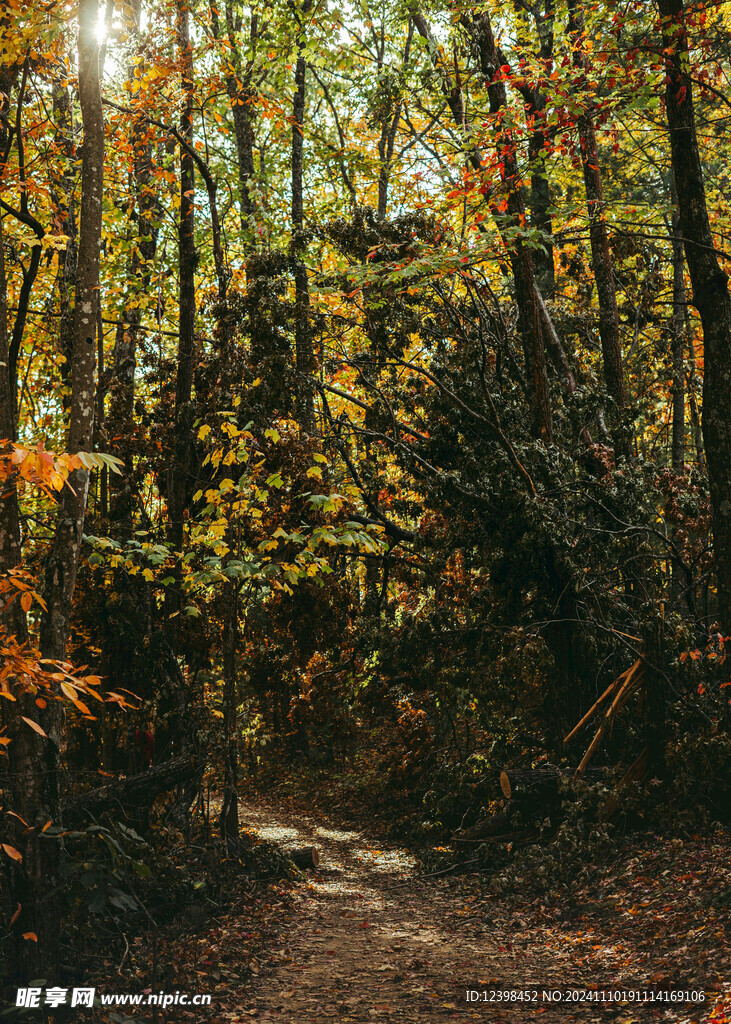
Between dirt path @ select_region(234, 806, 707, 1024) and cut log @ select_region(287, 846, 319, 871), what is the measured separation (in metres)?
0.13

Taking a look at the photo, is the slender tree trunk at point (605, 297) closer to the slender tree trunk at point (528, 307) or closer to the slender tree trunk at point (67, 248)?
the slender tree trunk at point (528, 307)

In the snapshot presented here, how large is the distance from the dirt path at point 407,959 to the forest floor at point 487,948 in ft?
0.05

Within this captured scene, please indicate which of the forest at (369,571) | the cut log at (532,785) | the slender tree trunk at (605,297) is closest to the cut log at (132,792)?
the forest at (369,571)

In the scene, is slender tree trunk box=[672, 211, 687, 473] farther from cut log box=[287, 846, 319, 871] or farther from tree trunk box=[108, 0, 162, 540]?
tree trunk box=[108, 0, 162, 540]

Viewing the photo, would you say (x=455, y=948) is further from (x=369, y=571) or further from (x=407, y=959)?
(x=369, y=571)

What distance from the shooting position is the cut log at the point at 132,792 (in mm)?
6641

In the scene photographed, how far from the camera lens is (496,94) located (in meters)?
10.2

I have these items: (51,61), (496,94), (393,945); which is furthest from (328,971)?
(496,94)

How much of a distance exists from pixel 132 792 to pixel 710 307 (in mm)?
6799

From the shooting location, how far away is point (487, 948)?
269 inches

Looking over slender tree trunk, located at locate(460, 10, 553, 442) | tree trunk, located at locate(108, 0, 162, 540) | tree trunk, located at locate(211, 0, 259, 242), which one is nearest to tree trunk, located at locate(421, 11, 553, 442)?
slender tree trunk, located at locate(460, 10, 553, 442)

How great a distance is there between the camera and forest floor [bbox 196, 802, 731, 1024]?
551 cm

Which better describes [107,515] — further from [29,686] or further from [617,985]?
[617,985]

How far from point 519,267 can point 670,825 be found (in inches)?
275
